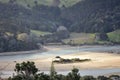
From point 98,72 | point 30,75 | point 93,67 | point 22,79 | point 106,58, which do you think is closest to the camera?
point 22,79

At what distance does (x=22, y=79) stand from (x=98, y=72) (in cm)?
5398

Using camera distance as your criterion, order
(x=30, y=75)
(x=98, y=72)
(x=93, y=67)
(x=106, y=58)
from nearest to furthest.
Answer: (x=30, y=75)
(x=98, y=72)
(x=93, y=67)
(x=106, y=58)

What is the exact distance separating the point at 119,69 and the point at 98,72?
416 inches

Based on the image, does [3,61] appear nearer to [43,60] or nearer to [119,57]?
[43,60]

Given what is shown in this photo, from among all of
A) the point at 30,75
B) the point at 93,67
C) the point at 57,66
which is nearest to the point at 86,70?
the point at 93,67

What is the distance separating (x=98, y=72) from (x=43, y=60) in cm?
4833

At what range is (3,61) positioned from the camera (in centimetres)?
19262

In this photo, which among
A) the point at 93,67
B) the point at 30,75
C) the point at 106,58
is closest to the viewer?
the point at 30,75

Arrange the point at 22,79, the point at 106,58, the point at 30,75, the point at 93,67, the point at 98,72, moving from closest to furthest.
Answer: the point at 22,79 < the point at 30,75 < the point at 98,72 < the point at 93,67 < the point at 106,58

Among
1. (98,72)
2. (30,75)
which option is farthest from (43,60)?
(30,75)

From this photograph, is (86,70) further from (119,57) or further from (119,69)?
(119,57)

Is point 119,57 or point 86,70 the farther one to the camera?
point 119,57

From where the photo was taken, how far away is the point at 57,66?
168m

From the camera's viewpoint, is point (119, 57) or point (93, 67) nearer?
point (93, 67)
